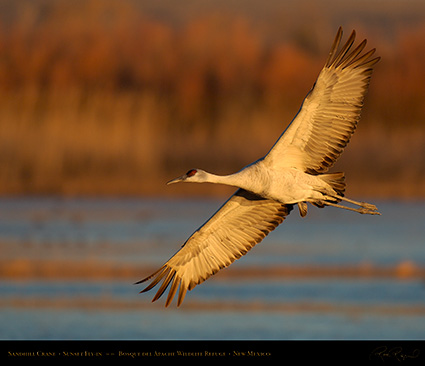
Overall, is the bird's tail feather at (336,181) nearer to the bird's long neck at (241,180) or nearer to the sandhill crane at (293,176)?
the sandhill crane at (293,176)

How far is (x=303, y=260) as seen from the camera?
23.3 meters

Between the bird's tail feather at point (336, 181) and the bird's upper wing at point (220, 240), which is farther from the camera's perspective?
the bird's upper wing at point (220, 240)

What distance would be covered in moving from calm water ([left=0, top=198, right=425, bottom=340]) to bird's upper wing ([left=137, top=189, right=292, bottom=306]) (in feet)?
12.3

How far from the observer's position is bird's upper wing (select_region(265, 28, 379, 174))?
12.8 metres

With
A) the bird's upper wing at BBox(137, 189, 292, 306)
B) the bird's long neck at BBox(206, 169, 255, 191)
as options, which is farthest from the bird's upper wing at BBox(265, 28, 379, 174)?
the bird's upper wing at BBox(137, 189, 292, 306)

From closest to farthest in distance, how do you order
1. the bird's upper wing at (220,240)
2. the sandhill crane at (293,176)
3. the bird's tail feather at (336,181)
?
the sandhill crane at (293,176) < the bird's tail feather at (336,181) < the bird's upper wing at (220,240)

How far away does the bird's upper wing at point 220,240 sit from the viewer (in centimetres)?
1362

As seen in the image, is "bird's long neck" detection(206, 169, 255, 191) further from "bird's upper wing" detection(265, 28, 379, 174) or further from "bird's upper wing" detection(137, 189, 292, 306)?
"bird's upper wing" detection(137, 189, 292, 306)
